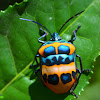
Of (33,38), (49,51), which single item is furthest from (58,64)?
(33,38)

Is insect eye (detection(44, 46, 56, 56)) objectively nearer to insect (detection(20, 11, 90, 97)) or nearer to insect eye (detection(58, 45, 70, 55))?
insect (detection(20, 11, 90, 97))

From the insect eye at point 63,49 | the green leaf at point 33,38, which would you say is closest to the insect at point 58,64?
the insect eye at point 63,49

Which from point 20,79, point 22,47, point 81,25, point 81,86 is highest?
point 81,25

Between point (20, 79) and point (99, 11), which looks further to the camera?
point (20, 79)

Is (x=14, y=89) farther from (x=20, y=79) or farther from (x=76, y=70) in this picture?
(x=76, y=70)

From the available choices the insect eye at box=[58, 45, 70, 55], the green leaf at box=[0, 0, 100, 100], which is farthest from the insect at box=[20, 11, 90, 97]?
the green leaf at box=[0, 0, 100, 100]

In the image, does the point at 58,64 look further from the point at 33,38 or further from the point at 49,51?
the point at 33,38

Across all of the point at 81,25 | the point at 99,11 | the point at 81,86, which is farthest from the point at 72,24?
→ the point at 81,86
